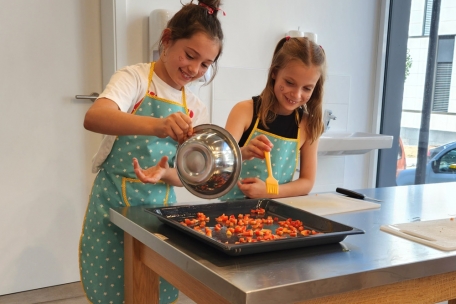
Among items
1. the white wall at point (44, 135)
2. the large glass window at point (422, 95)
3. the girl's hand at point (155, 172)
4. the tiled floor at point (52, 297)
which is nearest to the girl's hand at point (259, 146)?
the girl's hand at point (155, 172)

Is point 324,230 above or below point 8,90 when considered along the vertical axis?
below

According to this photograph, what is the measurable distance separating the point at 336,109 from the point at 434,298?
7.37ft

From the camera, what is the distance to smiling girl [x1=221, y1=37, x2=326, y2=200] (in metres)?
1.39

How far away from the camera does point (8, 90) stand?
2141 mm

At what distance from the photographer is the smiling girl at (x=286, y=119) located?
4.56 feet

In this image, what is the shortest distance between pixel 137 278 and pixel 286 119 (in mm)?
690

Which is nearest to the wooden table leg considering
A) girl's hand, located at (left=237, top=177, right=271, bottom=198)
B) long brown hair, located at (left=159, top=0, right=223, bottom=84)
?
girl's hand, located at (left=237, top=177, right=271, bottom=198)

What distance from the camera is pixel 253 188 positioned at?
52.8 inches

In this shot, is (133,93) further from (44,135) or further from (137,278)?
(44,135)

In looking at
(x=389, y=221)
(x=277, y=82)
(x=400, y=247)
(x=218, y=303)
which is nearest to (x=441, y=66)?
(x=277, y=82)

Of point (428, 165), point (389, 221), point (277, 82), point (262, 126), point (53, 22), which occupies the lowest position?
point (428, 165)

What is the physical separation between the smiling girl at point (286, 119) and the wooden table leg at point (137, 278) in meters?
0.36

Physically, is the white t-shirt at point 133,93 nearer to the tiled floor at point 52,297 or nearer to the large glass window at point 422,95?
the tiled floor at point 52,297

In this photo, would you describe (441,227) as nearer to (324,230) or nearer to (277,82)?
(324,230)
